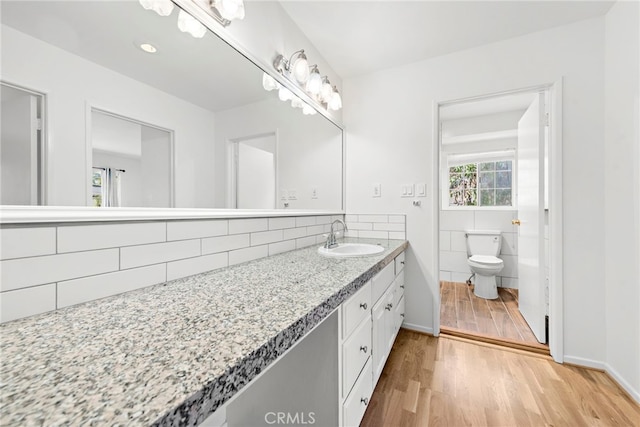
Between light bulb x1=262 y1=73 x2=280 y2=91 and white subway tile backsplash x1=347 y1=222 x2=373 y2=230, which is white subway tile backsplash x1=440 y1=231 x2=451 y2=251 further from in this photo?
light bulb x1=262 y1=73 x2=280 y2=91

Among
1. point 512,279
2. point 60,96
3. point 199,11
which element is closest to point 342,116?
point 199,11

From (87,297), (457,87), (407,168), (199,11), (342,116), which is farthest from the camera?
(342,116)

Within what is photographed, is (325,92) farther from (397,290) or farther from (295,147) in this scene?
(397,290)

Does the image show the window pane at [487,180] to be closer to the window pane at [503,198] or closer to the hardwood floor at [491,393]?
the window pane at [503,198]

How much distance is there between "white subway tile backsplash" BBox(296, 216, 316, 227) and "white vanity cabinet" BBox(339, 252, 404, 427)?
620mm

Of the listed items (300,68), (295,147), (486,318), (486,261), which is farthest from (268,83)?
(486,261)

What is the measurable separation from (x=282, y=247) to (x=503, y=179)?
3365mm

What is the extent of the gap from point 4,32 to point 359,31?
172 cm

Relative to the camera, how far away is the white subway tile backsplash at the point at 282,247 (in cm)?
139

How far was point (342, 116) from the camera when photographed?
7.50 ft

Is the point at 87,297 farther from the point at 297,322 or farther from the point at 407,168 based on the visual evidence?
the point at 407,168

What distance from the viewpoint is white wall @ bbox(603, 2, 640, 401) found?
1.33 m

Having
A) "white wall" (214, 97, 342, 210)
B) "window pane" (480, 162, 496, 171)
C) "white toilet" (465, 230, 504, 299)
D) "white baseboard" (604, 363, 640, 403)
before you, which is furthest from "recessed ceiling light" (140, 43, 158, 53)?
Answer: "window pane" (480, 162, 496, 171)

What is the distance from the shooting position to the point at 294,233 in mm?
1602
